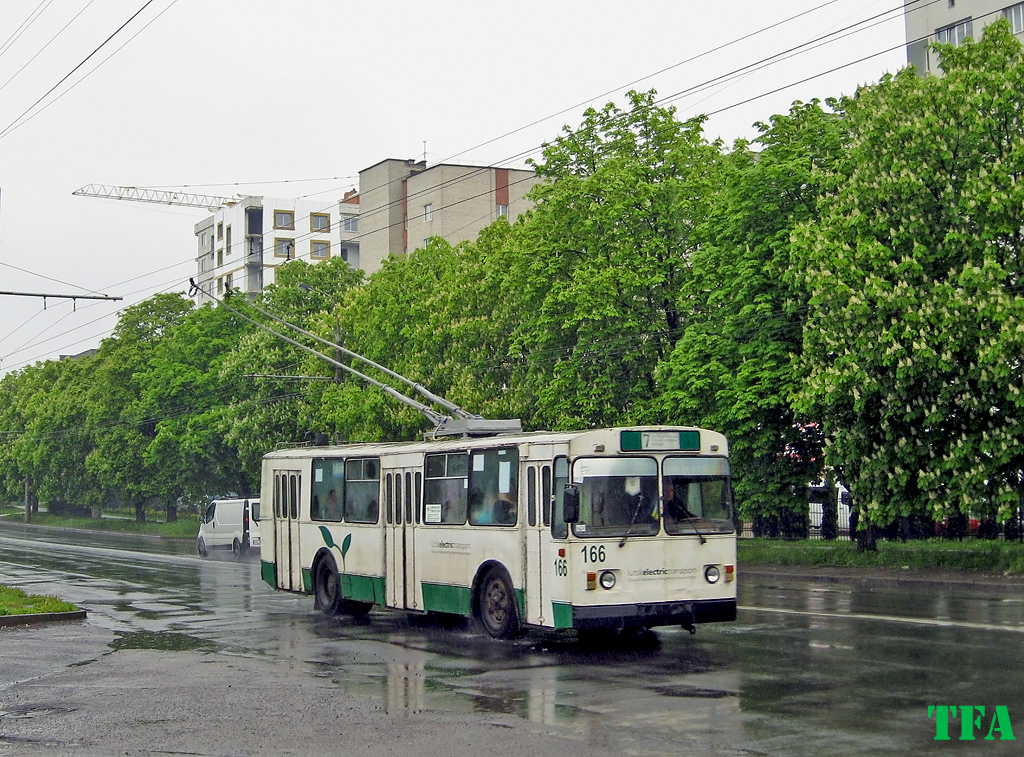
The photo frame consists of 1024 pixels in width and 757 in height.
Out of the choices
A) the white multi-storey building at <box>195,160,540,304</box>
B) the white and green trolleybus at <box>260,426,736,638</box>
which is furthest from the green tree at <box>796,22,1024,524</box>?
the white multi-storey building at <box>195,160,540,304</box>

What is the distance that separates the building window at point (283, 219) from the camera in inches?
4564

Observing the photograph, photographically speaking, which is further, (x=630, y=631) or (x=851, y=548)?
(x=851, y=548)

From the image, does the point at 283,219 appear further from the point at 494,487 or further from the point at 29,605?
the point at 494,487

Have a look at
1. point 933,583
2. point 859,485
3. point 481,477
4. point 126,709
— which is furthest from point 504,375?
point 126,709

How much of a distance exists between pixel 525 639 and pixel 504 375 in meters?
28.1

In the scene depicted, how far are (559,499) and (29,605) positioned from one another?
11.1 meters

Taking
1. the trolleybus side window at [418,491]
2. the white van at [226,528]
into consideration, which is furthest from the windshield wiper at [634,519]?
the white van at [226,528]

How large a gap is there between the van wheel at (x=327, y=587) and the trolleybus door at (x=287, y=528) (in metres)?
0.61

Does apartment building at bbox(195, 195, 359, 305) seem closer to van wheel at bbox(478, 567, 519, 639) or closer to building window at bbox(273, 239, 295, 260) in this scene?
building window at bbox(273, 239, 295, 260)

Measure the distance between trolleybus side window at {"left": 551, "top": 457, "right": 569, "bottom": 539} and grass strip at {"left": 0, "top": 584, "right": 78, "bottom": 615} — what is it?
32.1ft

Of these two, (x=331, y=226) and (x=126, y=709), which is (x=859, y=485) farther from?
(x=331, y=226)

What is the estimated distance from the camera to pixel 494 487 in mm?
17078

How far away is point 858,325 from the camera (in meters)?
27.3

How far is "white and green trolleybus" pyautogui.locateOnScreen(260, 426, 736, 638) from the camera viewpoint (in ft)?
50.1
